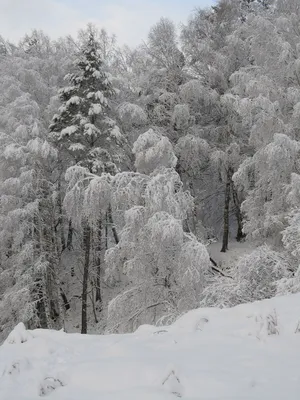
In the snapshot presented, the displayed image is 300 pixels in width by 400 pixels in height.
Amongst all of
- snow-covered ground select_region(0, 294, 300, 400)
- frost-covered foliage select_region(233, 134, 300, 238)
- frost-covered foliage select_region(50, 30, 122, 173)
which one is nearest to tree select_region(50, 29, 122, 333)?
frost-covered foliage select_region(50, 30, 122, 173)

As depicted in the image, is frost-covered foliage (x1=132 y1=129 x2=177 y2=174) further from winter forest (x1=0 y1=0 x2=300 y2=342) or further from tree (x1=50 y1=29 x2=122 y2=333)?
A: tree (x1=50 y1=29 x2=122 y2=333)

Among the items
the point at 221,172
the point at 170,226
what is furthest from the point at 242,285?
the point at 221,172

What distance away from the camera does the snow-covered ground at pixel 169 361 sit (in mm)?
3006

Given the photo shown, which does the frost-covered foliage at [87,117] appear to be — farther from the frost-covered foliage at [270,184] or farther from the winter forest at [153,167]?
the frost-covered foliage at [270,184]

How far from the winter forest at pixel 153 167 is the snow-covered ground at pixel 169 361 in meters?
2.98

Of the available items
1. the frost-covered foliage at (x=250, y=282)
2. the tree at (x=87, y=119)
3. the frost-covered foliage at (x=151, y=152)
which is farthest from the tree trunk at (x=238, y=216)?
the frost-covered foliage at (x=250, y=282)

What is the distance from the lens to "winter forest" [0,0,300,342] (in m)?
9.24

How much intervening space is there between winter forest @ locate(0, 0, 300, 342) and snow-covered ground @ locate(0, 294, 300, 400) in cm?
298

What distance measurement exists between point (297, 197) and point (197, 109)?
8382 mm

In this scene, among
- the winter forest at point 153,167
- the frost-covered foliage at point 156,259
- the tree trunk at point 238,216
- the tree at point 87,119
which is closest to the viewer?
the frost-covered foliage at point 156,259

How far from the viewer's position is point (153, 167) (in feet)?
36.2

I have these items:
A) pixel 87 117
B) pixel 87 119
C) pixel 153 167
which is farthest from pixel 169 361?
pixel 87 117

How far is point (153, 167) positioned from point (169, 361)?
7888 mm

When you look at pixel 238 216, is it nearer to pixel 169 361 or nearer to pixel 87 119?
pixel 87 119
